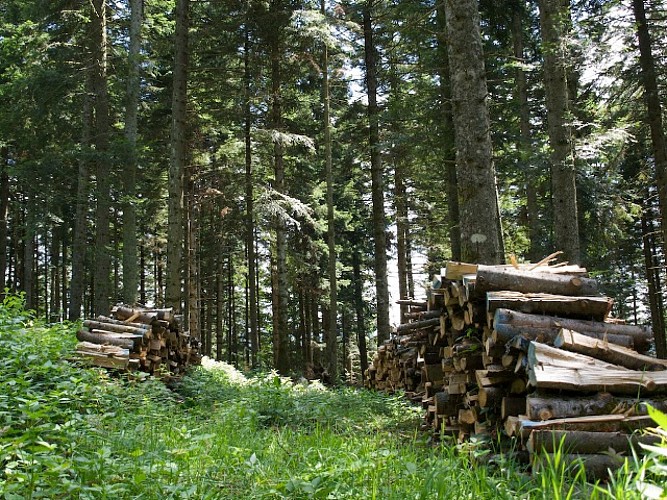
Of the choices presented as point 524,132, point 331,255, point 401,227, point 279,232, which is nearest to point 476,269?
point 331,255

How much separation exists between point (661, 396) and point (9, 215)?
3380cm

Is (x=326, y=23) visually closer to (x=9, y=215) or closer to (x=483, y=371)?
(x=483, y=371)

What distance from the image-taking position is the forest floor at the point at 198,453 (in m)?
3.17

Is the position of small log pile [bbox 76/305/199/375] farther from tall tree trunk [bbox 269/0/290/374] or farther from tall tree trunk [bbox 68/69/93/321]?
tall tree trunk [bbox 68/69/93/321]

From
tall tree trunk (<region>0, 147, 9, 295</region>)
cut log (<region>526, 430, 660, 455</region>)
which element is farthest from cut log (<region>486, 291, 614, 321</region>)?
tall tree trunk (<region>0, 147, 9, 295</region>)

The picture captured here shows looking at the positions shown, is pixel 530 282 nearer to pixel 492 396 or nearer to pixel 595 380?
pixel 492 396

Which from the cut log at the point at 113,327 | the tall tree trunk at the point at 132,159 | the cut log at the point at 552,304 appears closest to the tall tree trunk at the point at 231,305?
the tall tree trunk at the point at 132,159

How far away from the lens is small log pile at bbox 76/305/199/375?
7.96 meters

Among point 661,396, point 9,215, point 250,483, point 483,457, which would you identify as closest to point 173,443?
point 250,483

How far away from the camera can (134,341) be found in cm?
872

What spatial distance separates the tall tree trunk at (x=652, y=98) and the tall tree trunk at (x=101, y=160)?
15539mm

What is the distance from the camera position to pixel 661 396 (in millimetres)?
4180

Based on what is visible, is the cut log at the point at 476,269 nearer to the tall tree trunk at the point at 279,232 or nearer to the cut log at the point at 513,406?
the cut log at the point at 513,406

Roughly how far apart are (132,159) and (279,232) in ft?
17.0
